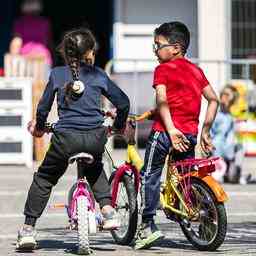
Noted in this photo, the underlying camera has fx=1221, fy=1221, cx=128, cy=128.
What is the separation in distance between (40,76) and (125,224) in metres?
7.66

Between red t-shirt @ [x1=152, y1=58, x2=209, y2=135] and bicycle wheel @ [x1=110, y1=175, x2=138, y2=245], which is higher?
red t-shirt @ [x1=152, y1=58, x2=209, y2=135]

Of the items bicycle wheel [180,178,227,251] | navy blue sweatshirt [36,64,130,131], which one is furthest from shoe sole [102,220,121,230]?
navy blue sweatshirt [36,64,130,131]

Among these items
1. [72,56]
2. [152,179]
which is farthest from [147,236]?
[72,56]

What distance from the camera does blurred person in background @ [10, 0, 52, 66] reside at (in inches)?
781

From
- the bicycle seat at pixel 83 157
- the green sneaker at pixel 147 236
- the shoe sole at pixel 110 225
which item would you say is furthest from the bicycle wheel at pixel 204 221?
the bicycle seat at pixel 83 157

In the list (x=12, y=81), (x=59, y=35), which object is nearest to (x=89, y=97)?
(x=12, y=81)

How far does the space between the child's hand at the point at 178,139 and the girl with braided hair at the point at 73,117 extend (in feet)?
1.37

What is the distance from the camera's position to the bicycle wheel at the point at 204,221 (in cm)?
937

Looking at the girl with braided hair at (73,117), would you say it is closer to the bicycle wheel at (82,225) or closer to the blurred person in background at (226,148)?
the bicycle wheel at (82,225)

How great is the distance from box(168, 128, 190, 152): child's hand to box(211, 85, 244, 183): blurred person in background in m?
5.68

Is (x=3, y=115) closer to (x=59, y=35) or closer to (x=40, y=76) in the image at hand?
(x=40, y=76)

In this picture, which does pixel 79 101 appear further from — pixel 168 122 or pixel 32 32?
pixel 32 32

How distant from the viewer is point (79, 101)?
938 centimetres

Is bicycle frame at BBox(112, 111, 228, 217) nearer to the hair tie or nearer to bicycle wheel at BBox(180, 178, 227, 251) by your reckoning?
bicycle wheel at BBox(180, 178, 227, 251)
